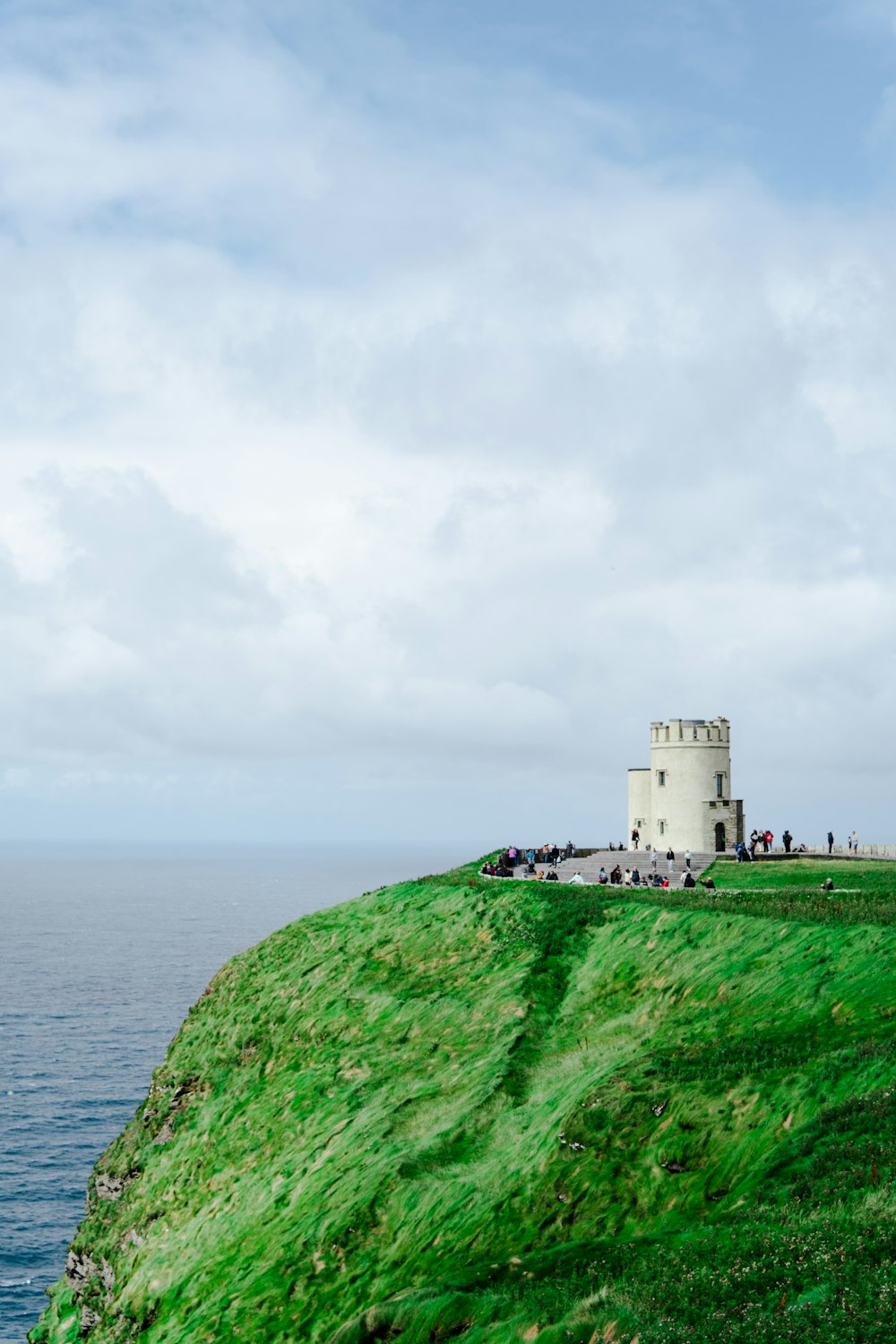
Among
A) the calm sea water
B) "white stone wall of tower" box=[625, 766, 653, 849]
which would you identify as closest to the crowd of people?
"white stone wall of tower" box=[625, 766, 653, 849]

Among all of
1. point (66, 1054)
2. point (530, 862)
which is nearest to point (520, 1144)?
point (530, 862)

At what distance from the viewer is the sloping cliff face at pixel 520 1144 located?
55.1 feet

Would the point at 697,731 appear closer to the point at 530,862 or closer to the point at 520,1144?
the point at 530,862

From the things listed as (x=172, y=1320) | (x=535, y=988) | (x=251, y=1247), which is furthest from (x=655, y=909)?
(x=172, y=1320)

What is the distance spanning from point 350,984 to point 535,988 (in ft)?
27.5

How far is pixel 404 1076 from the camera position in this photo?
32.2 meters

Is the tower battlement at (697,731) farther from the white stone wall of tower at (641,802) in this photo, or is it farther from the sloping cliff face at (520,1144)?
the sloping cliff face at (520,1144)

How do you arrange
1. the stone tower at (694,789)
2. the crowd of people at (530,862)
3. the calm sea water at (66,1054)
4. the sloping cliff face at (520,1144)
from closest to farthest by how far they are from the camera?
the sloping cliff face at (520,1144)
the calm sea water at (66,1054)
the crowd of people at (530,862)
the stone tower at (694,789)

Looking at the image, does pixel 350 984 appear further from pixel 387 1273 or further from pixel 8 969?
pixel 8 969

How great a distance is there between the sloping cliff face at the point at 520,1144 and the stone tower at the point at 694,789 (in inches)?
1064

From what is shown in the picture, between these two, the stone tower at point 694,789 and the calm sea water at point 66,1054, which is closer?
the calm sea water at point 66,1054

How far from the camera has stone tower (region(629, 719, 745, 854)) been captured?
69188 millimetres

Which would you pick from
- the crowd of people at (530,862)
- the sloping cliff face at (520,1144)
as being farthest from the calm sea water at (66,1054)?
the crowd of people at (530,862)

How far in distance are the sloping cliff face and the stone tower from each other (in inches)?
1064
